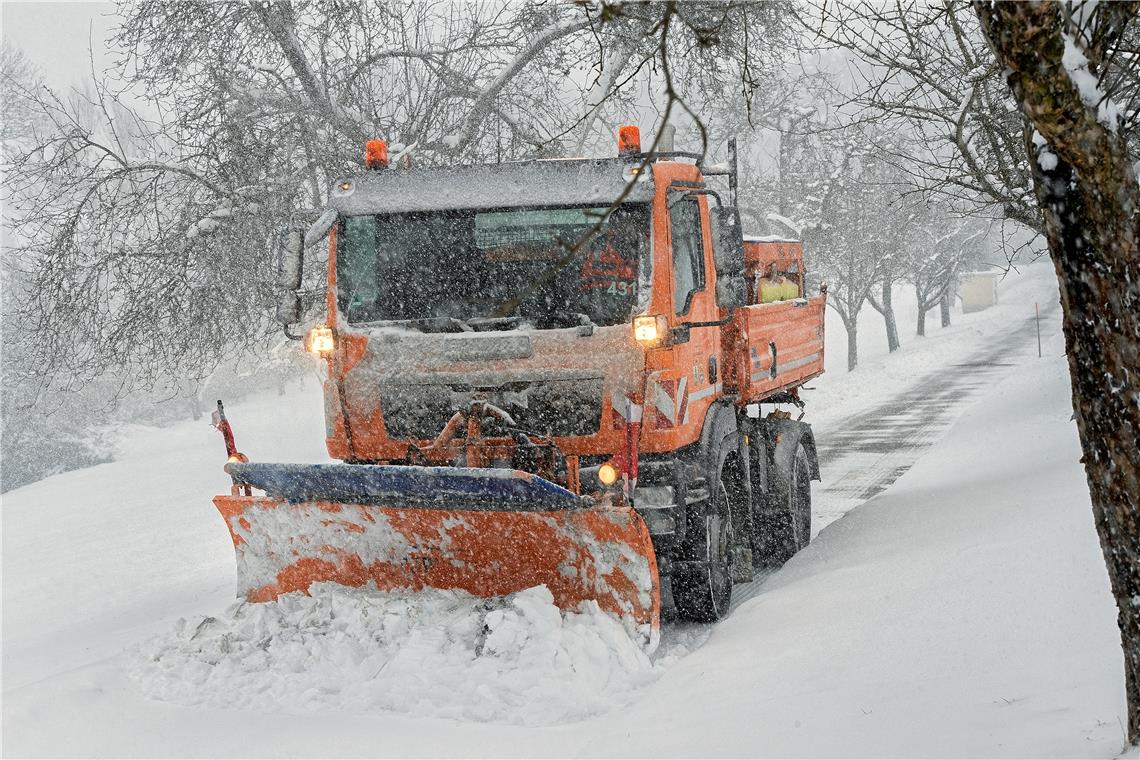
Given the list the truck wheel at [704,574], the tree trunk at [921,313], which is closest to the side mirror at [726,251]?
the truck wheel at [704,574]

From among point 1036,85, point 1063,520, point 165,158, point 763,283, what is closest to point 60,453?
point 165,158

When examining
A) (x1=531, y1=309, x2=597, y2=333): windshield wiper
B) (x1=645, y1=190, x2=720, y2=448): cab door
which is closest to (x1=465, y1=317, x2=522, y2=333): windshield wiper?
(x1=531, y1=309, x2=597, y2=333): windshield wiper

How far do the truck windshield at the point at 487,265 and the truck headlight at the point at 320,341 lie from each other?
0.19 m

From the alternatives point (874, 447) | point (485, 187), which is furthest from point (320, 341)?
point (874, 447)

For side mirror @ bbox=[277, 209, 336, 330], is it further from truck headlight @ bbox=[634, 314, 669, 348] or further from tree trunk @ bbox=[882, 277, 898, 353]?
tree trunk @ bbox=[882, 277, 898, 353]

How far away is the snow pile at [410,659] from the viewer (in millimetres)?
4602

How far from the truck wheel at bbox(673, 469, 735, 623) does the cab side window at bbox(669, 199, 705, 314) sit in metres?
1.14

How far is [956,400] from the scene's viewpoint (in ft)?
65.0

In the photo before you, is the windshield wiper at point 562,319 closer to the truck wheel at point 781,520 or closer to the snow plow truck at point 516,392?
the snow plow truck at point 516,392

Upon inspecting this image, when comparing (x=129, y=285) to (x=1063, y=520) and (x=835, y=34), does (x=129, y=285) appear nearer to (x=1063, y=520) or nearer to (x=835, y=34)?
(x=835, y=34)

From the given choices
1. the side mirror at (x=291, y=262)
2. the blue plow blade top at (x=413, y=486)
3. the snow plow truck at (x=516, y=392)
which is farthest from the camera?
the side mirror at (x=291, y=262)

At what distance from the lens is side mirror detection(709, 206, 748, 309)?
19.2 ft

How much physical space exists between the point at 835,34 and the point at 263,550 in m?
5.15

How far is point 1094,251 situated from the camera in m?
2.75
